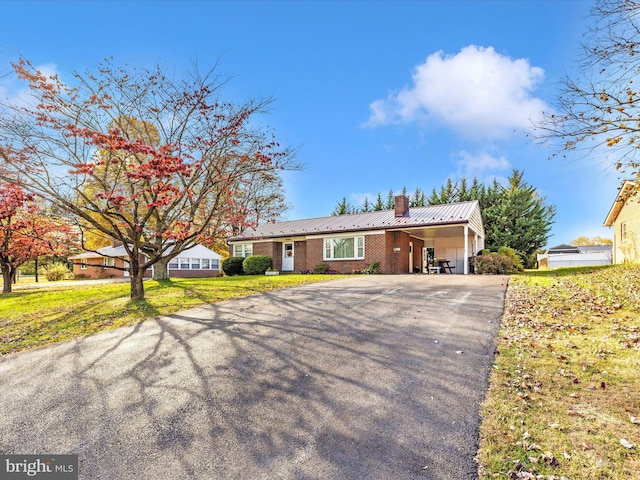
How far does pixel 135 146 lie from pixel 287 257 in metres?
16.6

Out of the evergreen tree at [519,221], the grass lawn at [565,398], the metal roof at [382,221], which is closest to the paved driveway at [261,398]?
the grass lawn at [565,398]

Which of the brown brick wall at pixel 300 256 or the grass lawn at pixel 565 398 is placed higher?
the brown brick wall at pixel 300 256

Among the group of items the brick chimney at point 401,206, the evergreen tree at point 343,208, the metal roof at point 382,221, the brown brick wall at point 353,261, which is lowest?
the brown brick wall at point 353,261

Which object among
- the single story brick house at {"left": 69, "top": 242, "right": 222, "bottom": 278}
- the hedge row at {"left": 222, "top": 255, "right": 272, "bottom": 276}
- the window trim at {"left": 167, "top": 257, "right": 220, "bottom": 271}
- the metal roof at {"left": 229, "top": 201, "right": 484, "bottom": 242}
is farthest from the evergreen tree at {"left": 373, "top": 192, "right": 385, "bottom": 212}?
the hedge row at {"left": 222, "top": 255, "right": 272, "bottom": 276}

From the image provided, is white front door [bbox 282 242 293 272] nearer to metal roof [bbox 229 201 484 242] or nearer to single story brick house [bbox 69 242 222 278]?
metal roof [bbox 229 201 484 242]

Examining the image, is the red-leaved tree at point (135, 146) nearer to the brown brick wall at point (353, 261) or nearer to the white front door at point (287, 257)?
the brown brick wall at point (353, 261)

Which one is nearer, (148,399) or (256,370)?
(148,399)

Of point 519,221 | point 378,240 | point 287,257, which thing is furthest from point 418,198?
point 378,240

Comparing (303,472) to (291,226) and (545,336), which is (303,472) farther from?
(291,226)

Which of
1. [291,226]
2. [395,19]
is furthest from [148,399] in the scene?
[291,226]

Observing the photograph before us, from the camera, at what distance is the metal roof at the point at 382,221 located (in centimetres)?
1952

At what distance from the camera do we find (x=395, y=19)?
11.8 meters

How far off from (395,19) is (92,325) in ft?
41.4

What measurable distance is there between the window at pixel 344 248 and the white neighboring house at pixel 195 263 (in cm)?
1867
